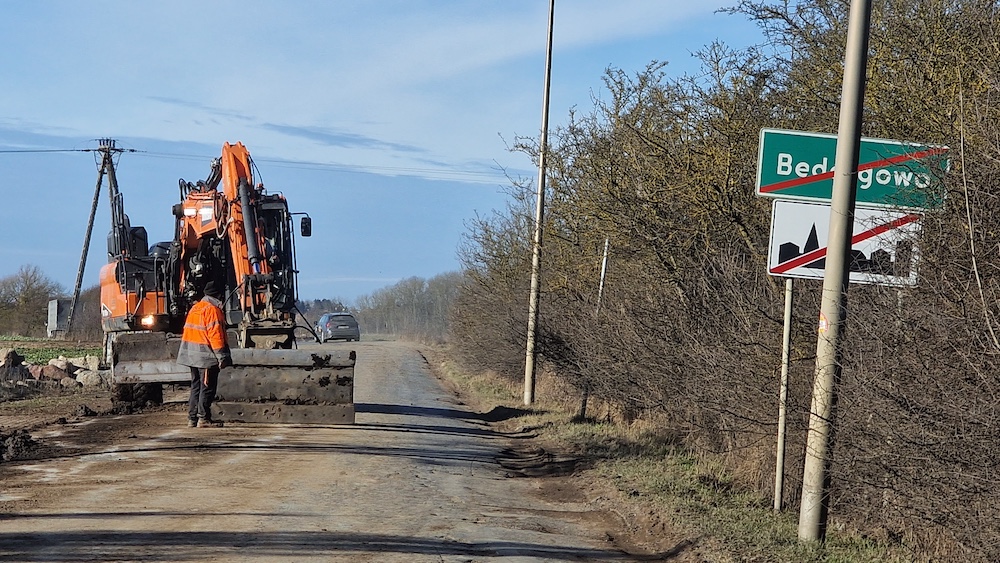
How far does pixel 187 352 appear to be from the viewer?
15242 mm

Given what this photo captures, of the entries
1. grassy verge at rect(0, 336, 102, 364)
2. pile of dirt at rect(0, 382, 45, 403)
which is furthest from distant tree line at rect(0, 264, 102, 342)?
pile of dirt at rect(0, 382, 45, 403)

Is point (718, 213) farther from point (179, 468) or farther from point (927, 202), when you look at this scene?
point (179, 468)

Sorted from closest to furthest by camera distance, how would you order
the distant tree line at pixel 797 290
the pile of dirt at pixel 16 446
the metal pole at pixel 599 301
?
the distant tree line at pixel 797 290, the pile of dirt at pixel 16 446, the metal pole at pixel 599 301

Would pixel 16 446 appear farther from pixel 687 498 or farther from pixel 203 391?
pixel 687 498

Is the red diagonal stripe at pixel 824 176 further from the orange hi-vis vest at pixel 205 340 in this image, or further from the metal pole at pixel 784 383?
the orange hi-vis vest at pixel 205 340

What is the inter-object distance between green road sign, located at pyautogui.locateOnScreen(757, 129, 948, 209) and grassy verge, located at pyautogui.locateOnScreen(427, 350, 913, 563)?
2.55 m

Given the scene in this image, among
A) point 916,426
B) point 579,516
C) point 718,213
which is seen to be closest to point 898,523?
point 916,426

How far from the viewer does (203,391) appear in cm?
1536

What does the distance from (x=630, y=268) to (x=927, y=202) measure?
352 inches

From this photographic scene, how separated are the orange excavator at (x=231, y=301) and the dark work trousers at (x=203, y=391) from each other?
0.45ft

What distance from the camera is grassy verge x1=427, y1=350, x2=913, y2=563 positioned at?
8148mm

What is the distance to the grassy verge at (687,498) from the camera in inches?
321

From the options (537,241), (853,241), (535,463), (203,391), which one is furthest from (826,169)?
(537,241)

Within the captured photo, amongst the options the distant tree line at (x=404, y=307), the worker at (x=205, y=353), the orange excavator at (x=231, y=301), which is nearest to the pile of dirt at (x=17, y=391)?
the orange excavator at (x=231, y=301)
